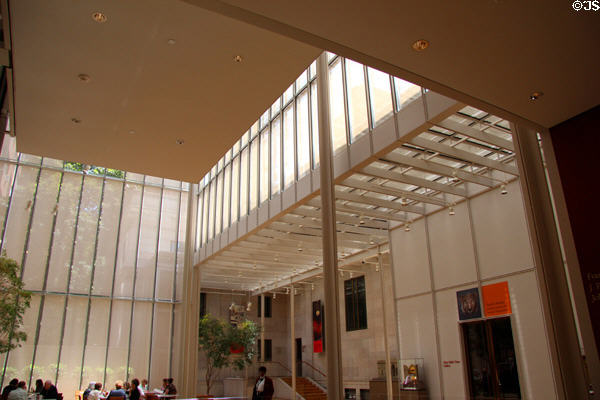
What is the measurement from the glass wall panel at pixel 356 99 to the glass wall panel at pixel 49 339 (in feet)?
49.1

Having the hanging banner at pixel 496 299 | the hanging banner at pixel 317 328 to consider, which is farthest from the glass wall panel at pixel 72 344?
the hanging banner at pixel 496 299

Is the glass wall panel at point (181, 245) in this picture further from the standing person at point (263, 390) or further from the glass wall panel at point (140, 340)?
the standing person at point (263, 390)

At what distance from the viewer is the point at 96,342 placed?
19.3 metres

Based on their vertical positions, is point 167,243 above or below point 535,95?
above

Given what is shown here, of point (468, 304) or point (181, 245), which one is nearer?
point (468, 304)

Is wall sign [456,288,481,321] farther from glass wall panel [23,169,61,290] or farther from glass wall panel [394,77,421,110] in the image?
glass wall panel [23,169,61,290]

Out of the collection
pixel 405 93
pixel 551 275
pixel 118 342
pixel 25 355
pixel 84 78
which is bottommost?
pixel 25 355

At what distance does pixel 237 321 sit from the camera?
28.2 meters

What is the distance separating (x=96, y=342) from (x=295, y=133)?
12.7 meters

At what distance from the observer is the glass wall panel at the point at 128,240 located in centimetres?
2052

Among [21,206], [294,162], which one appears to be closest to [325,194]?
[294,162]

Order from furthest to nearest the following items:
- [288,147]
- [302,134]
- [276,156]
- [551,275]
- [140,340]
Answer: [140,340], [276,156], [288,147], [302,134], [551,275]

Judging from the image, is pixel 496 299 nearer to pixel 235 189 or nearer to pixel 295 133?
pixel 295 133

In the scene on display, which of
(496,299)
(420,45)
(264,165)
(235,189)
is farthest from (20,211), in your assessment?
(420,45)
